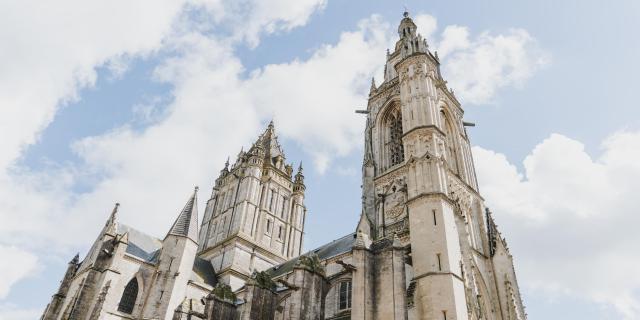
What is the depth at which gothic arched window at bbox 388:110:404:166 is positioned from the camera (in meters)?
27.1

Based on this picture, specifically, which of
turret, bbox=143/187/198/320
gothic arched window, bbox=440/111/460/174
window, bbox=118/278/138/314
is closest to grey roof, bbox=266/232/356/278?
turret, bbox=143/187/198/320

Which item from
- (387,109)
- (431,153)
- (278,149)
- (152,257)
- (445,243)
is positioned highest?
(278,149)

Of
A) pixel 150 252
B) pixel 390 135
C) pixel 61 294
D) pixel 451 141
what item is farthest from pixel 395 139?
pixel 61 294

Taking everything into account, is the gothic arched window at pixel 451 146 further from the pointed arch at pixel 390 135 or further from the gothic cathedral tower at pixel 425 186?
the pointed arch at pixel 390 135

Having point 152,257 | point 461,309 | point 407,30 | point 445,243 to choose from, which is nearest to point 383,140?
point 407,30

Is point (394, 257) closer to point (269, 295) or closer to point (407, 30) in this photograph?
point (269, 295)

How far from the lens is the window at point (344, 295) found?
68.4ft

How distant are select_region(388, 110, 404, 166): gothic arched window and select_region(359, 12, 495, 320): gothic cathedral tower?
70 millimetres

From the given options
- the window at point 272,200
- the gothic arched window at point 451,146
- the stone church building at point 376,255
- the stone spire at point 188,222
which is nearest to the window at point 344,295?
the stone church building at point 376,255

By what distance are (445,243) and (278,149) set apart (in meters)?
30.0

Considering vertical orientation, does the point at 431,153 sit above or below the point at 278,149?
below

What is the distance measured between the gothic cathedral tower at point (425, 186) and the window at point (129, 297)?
575 inches

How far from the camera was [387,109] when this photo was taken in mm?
30000

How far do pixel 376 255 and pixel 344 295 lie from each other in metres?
5.21
